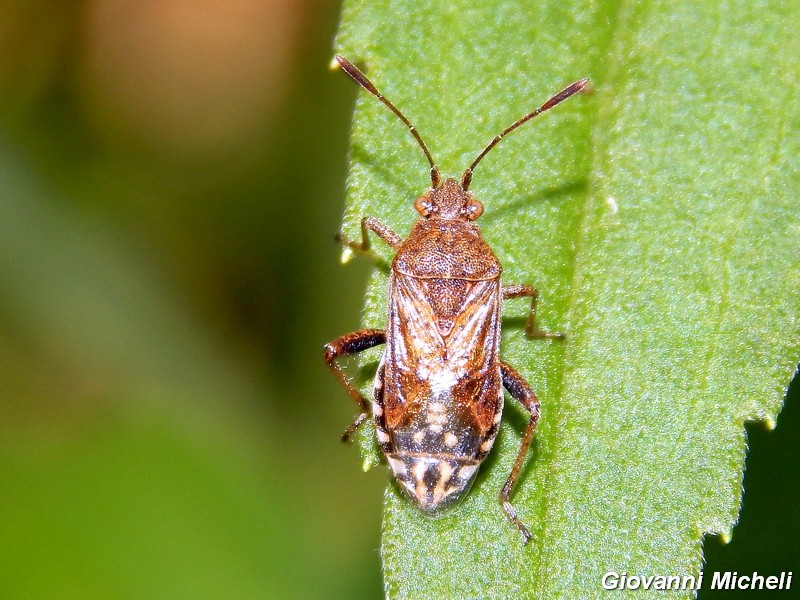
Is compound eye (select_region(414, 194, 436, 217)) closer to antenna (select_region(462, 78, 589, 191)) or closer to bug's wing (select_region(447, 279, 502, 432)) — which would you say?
antenna (select_region(462, 78, 589, 191))

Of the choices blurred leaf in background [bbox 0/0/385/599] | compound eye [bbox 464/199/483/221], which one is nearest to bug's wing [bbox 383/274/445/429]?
compound eye [bbox 464/199/483/221]

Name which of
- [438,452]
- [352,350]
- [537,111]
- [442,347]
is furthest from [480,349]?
[537,111]

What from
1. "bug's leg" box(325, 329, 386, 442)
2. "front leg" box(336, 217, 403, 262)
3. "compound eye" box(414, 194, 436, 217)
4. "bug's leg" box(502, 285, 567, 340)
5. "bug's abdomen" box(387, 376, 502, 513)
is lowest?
"bug's abdomen" box(387, 376, 502, 513)

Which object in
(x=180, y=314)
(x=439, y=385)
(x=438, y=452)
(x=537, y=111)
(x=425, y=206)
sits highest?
(x=537, y=111)

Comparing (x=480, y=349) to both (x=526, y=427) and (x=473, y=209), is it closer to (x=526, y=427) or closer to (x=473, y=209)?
(x=526, y=427)

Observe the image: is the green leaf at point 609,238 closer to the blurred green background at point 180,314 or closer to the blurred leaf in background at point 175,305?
the blurred green background at point 180,314
